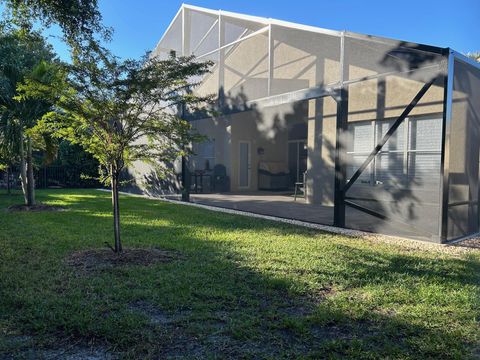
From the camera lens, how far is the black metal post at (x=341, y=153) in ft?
27.1

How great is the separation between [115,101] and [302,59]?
5.57 meters

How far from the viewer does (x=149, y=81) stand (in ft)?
17.3

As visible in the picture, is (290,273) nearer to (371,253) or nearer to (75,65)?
(371,253)

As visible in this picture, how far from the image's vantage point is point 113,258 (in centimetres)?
554

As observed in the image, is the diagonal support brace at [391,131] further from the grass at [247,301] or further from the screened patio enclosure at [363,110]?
the grass at [247,301]

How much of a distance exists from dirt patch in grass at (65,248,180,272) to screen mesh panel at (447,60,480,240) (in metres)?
5.03

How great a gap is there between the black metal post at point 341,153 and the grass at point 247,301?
5.22ft

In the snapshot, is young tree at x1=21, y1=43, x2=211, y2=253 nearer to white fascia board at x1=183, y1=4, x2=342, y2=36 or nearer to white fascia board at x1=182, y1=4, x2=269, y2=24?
white fascia board at x1=183, y1=4, x2=342, y2=36

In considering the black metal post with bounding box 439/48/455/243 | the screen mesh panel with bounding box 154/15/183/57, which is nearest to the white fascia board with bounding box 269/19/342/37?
the black metal post with bounding box 439/48/455/243

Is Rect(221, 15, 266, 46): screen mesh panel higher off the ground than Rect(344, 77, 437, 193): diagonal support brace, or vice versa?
Rect(221, 15, 266, 46): screen mesh panel

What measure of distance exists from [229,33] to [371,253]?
873 centimetres

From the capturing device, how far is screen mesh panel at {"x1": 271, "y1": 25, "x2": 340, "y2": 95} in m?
8.79

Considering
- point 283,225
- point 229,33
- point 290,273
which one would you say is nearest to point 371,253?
point 290,273

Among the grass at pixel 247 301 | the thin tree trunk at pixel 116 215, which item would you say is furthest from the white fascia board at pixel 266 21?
the thin tree trunk at pixel 116 215
